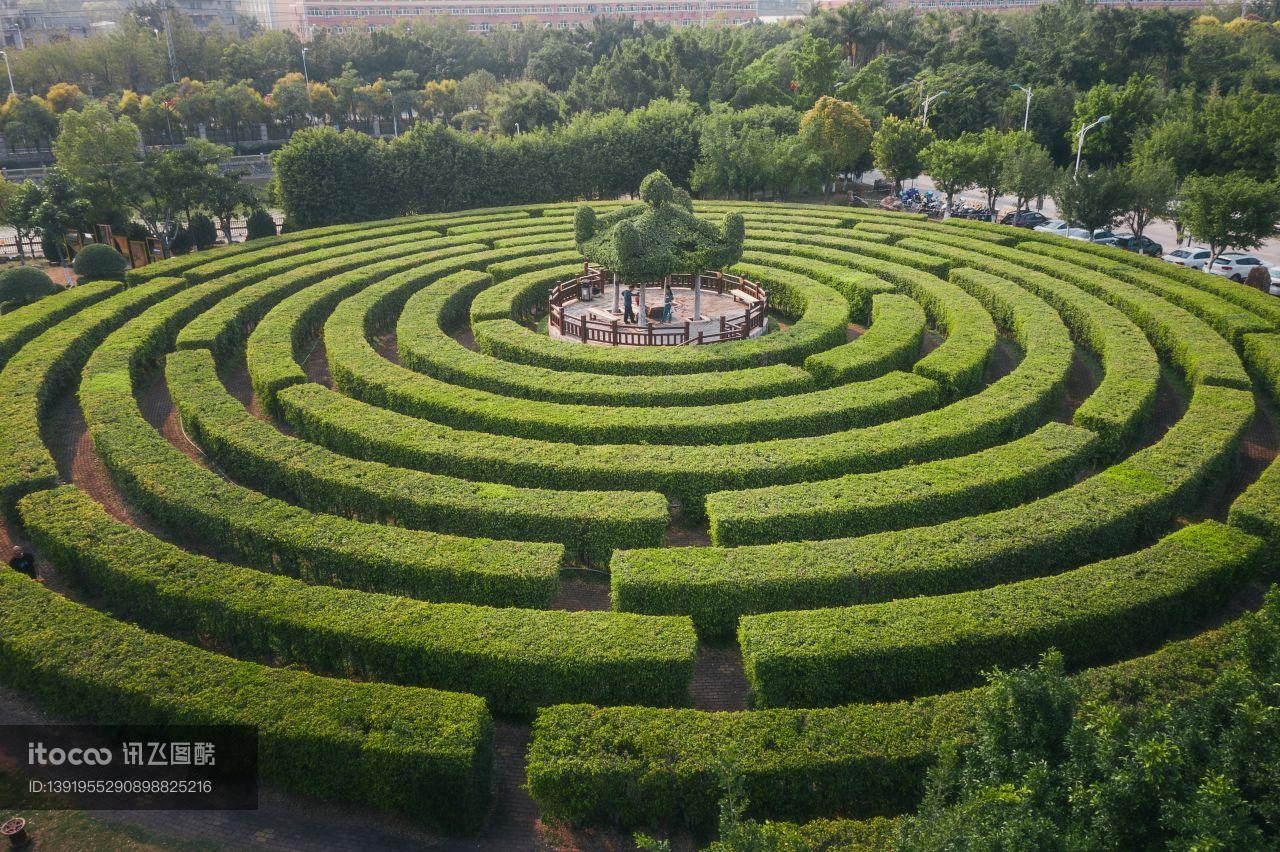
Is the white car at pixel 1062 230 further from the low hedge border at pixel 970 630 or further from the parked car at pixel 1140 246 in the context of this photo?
the low hedge border at pixel 970 630

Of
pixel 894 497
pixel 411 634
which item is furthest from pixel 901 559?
pixel 411 634

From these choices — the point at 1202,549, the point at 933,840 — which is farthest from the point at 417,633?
the point at 1202,549

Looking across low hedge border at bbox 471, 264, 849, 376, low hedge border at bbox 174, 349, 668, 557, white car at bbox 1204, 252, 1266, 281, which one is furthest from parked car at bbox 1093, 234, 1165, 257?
low hedge border at bbox 174, 349, 668, 557

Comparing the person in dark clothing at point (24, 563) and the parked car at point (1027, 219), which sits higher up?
the parked car at point (1027, 219)

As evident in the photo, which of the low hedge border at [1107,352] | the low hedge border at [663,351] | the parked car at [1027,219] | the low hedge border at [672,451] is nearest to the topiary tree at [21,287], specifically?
the low hedge border at [663,351]

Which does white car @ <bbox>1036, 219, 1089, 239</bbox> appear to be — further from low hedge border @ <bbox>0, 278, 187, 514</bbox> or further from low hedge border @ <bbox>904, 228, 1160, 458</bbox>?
low hedge border @ <bbox>0, 278, 187, 514</bbox>

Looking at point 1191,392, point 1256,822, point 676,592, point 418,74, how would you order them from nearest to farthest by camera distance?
1. point 1256,822
2. point 676,592
3. point 1191,392
4. point 418,74

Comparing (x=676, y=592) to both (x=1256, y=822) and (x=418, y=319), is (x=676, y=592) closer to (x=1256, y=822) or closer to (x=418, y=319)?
(x=1256, y=822)
